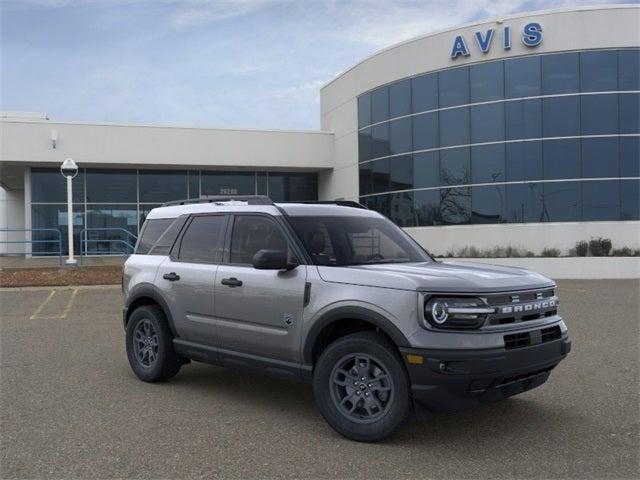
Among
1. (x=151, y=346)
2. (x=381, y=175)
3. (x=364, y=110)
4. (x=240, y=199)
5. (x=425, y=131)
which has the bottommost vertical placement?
(x=151, y=346)

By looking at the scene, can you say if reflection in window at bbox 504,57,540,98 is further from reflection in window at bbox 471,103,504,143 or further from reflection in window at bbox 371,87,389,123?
reflection in window at bbox 371,87,389,123

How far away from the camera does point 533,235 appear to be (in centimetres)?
2302

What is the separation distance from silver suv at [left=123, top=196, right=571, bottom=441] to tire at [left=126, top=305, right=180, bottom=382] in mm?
17

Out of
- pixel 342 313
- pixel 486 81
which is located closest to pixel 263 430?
pixel 342 313

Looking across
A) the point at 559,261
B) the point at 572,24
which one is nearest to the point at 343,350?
the point at 559,261

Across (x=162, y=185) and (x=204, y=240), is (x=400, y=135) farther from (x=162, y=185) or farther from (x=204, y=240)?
(x=204, y=240)

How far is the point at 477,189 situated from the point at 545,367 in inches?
786

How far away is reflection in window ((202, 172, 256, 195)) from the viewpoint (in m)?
30.7

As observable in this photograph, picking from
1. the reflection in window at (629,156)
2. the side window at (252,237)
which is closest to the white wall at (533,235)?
the reflection in window at (629,156)

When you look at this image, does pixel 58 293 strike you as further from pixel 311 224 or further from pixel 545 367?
pixel 545 367

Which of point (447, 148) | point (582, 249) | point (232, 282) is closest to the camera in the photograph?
point (232, 282)

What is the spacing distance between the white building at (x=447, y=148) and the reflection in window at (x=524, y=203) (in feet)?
0.17

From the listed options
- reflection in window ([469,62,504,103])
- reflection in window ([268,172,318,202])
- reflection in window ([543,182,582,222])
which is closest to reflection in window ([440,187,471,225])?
reflection in window ([543,182,582,222])

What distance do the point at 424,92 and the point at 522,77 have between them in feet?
13.0
